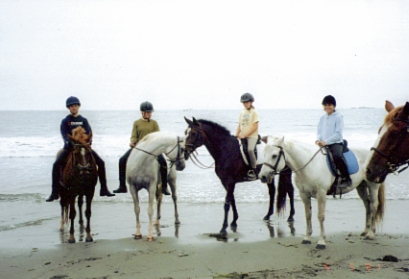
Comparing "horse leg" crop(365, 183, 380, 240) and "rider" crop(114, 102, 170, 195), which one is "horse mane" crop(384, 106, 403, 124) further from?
"rider" crop(114, 102, 170, 195)

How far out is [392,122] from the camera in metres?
3.62

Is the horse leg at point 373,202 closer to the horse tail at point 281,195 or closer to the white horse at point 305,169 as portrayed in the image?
the white horse at point 305,169

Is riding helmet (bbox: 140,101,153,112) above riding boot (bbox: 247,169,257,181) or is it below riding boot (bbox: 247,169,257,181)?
above

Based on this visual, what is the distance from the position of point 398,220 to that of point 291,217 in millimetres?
2177

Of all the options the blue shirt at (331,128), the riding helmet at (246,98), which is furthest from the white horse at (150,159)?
the blue shirt at (331,128)

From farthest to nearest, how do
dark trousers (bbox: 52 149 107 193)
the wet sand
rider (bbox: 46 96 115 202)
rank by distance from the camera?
dark trousers (bbox: 52 149 107 193), rider (bbox: 46 96 115 202), the wet sand

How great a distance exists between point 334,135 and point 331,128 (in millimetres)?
185

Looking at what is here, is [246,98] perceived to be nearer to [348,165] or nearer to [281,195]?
[281,195]

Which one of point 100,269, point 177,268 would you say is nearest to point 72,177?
point 100,269

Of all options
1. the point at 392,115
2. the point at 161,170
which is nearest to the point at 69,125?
the point at 161,170

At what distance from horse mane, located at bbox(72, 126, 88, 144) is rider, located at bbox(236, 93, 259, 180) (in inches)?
115

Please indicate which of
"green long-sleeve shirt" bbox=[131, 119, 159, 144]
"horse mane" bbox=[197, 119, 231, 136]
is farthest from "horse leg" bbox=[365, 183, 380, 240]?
"green long-sleeve shirt" bbox=[131, 119, 159, 144]

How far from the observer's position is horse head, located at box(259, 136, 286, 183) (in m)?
6.27

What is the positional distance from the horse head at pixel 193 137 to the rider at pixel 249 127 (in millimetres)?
848
